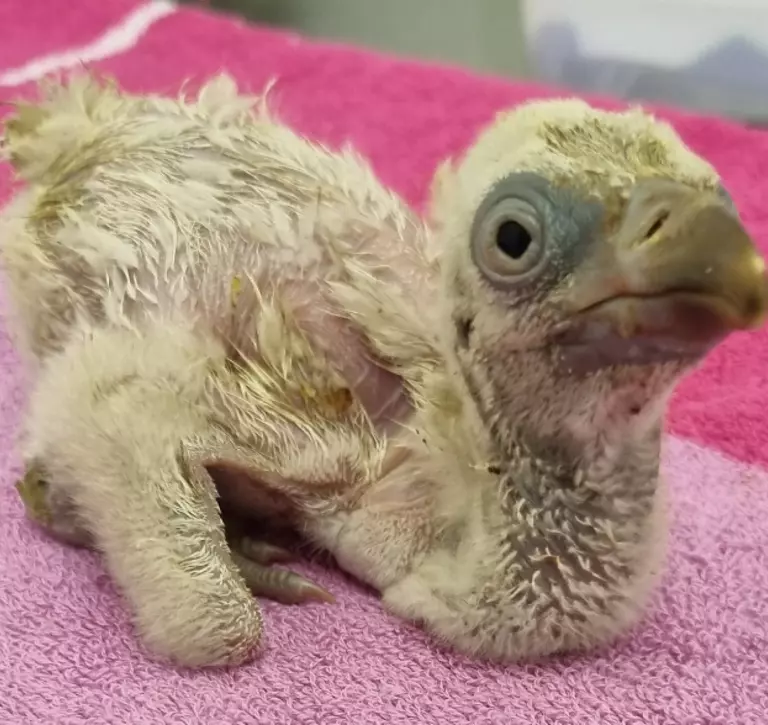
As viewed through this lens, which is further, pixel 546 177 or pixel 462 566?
pixel 462 566

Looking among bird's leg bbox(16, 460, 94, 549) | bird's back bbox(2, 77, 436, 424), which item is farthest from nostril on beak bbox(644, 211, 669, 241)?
bird's leg bbox(16, 460, 94, 549)

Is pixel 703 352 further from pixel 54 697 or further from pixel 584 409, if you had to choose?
pixel 54 697

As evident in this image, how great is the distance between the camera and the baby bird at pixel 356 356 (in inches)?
30.2

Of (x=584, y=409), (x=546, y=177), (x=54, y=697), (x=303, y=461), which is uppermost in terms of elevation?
(x=546, y=177)

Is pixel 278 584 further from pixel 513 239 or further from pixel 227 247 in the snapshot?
pixel 513 239

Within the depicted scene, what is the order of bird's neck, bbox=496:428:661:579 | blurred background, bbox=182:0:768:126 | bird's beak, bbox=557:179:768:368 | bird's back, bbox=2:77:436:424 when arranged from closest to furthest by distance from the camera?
bird's beak, bbox=557:179:768:368 < bird's neck, bbox=496:428:661:579 < bird's back, bbox=2:77:436:424 < blurred background, bbox=182:0:768:126

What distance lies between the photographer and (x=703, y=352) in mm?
742

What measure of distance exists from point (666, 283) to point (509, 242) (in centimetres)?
12

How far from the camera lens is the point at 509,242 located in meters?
0.78

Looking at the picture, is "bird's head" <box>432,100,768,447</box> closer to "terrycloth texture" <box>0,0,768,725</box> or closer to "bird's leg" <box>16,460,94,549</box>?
"terrycloth texture" <box>0,0,768,725</box>

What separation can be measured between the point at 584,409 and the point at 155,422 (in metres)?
0.35

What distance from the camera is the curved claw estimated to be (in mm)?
1017

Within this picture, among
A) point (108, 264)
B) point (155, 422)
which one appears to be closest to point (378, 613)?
point (155, 422)

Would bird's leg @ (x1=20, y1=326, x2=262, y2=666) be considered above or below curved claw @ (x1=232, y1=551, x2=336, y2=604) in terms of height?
above
